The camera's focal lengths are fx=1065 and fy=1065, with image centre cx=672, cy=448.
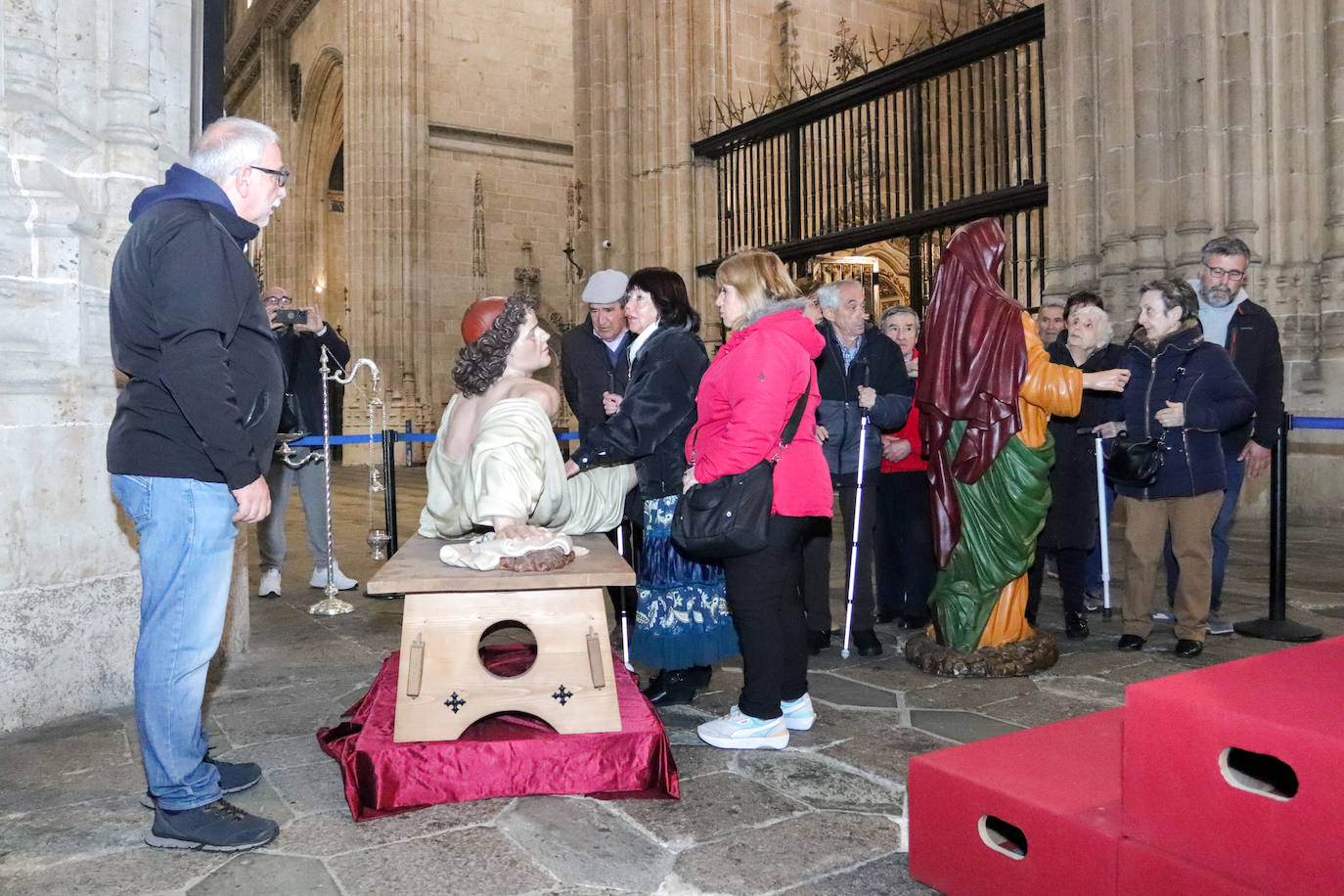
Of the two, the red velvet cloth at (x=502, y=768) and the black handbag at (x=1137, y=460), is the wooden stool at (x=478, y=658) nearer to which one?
the red velvet cloth at (x=502, y=768)

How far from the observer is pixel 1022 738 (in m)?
2.67

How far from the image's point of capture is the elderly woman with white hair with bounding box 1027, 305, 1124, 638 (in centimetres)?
539

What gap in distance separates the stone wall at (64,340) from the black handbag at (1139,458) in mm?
4296

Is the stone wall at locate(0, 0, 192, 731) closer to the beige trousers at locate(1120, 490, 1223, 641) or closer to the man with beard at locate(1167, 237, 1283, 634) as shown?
the beige trousers at locate(1120, 490, 1223, 641)

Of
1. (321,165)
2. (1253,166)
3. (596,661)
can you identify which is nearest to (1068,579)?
(596,661)

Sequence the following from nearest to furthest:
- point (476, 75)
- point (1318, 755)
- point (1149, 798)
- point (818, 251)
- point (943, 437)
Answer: point (1318, 755)
point (1149, 798)
point (943, 437)
point (818, 251)
point (476, 75)

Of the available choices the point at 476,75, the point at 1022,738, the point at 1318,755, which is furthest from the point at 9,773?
Answer: the point at 476,75

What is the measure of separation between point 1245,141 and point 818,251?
4.38 metres

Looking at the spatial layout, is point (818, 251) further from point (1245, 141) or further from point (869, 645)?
point (869, 645)

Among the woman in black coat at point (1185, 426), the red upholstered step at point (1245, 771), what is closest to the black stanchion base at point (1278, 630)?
the woman in black coat at point (1185, 426)

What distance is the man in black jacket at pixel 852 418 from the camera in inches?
201

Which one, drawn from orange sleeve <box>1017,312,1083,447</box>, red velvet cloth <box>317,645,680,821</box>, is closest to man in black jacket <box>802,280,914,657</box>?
orange sleeve <box>1017,312,1083,447</box>

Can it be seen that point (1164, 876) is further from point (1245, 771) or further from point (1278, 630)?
point (1278, 630)

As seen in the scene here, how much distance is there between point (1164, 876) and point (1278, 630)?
3849 millimetres
